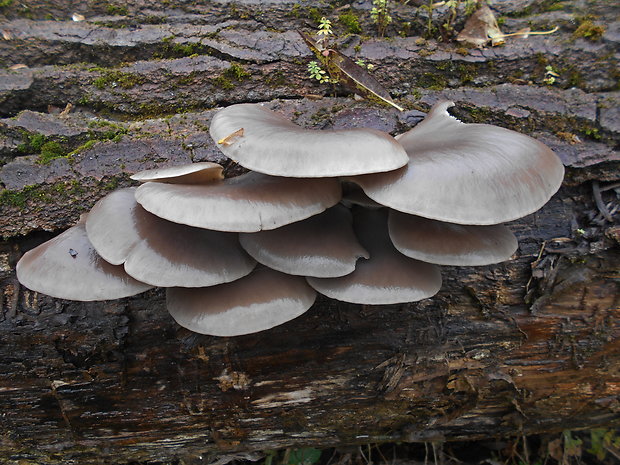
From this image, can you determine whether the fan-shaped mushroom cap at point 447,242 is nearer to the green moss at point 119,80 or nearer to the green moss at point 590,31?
the green moss at point 590,31

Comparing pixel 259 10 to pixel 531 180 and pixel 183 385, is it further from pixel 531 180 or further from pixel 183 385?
pixel 183 385

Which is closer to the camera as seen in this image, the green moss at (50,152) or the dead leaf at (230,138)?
the dead leaf at (230,138)

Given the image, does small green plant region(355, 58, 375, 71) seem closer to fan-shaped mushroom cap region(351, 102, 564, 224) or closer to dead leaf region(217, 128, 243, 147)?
fan-shaped mushroom cap region(351, 102, 564, 224)

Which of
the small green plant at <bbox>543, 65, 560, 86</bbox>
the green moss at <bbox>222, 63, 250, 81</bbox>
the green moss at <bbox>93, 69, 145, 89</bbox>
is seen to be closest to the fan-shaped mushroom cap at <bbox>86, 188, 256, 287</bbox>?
the green moss at <bbox>93, 69, 145, 89</bbox>

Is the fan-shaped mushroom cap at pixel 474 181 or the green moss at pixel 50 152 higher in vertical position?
the fan-shaped mushroom cap at pixel 474 181

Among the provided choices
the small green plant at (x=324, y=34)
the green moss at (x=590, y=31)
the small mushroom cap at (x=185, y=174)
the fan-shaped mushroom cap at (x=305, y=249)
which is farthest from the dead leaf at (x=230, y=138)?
the green moss at (x=590, y=31)

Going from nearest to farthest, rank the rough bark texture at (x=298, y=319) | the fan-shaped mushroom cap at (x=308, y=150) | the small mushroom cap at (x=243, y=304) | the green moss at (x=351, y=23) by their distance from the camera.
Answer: the fan-shaped mushroom cap at (x=308, y=150)
the small mushroom cap at (x=243, y=304)
the rough bark texture at (x=298, y=319)
the green moss at (x=351, y=23)

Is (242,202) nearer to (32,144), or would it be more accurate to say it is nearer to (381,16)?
(32,144)

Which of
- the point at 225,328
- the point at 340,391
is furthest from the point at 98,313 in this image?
the point at 340,391
